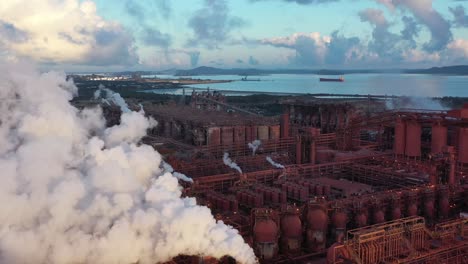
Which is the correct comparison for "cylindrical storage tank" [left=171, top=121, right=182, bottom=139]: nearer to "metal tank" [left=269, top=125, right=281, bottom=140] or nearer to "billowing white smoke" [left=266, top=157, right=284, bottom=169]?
"metal tank" [left=269, top=125, right=281, bottom=140]

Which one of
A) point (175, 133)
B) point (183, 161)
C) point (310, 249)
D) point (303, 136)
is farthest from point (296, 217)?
point (175, 133)

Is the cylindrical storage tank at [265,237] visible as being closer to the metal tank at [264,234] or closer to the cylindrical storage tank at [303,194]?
the metal tank at [264,234]

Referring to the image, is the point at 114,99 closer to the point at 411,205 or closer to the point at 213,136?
the point at 213,136

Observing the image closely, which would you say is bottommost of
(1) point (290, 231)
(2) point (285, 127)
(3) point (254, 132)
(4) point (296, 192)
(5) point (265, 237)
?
(4) point (296, 192)

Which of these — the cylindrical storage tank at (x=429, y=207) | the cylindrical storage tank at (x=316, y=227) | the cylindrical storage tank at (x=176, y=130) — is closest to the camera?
the cylindrical storage tank at (x=316, y=227)

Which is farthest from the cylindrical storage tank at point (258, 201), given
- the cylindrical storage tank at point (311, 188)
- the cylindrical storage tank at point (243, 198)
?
the cylindrical storage tank at point (311, 188)

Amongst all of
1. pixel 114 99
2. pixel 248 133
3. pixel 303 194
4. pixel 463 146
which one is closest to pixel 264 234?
pixel 303 194

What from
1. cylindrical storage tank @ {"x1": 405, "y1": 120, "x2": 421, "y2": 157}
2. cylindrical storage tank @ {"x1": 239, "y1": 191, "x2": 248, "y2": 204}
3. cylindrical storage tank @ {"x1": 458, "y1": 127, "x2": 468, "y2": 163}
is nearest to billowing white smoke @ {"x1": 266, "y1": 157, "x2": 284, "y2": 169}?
cylindrical storage tank @ {"x1": 239, "y1": 191, "x2": 248, "y2": 204}
